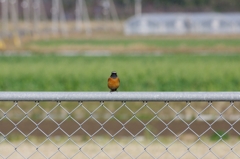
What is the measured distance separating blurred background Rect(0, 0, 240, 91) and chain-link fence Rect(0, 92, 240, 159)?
201cm

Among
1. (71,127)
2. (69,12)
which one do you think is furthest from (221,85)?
(69,12)

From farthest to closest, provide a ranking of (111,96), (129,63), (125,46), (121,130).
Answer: (125,46) < (129,63) < (121,130) < (111,96)

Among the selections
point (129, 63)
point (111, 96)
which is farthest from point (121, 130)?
point (129, 63)

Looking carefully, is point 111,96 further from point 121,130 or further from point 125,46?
point 125,46

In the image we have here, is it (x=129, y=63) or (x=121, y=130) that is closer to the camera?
(x=121, y=130)

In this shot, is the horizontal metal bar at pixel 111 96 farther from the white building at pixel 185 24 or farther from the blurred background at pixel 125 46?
the white building at pixel 185 24

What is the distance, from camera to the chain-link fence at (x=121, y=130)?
3129 mm

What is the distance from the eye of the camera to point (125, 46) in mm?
42688

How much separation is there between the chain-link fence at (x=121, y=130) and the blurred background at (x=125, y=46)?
2.01 m

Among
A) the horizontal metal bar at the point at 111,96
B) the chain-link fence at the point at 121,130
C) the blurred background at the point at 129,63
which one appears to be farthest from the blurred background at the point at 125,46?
the horizontal metal bar at the point at 111,96

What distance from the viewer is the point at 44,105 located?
47.0ft

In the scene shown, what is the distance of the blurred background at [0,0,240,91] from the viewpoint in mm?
16594

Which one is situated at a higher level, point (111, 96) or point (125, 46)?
point (111, 96)

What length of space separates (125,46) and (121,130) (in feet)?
115
